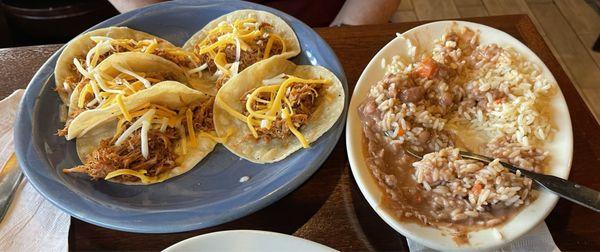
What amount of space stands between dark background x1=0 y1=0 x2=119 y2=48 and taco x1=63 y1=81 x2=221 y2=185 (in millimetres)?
1197

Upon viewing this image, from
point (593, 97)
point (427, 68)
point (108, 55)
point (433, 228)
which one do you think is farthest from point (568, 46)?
point (108, 55)

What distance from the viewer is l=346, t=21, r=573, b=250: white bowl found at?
1.08 metres

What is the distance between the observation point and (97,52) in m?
1.55

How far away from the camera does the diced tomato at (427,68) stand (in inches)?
54.0

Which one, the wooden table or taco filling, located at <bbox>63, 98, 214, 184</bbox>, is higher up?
taco filling, located at <bbox>63, 98, 214, 184</bbox>

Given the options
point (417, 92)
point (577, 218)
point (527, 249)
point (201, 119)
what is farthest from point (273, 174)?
point (577, 218)

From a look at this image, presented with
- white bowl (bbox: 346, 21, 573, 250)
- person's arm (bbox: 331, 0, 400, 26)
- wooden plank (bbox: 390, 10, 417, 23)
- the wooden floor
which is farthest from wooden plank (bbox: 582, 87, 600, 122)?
white bowl (bbox: 346, 21, 573, 250)

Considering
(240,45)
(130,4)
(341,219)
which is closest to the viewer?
(341,219)

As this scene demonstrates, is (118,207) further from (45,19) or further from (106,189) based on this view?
(45,19)

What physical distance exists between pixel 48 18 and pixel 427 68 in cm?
192

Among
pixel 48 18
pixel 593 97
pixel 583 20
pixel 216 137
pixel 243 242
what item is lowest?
pixel 593 97

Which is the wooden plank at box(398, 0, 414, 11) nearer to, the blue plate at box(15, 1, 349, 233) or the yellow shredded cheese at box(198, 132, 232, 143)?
the blue plate at box(15, 1, 349, 233)

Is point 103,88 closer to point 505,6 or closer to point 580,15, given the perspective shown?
point 505,6

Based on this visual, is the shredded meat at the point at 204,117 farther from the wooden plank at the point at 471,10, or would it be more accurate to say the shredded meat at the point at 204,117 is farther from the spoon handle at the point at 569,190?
the wooden plank at the point at 471,10
